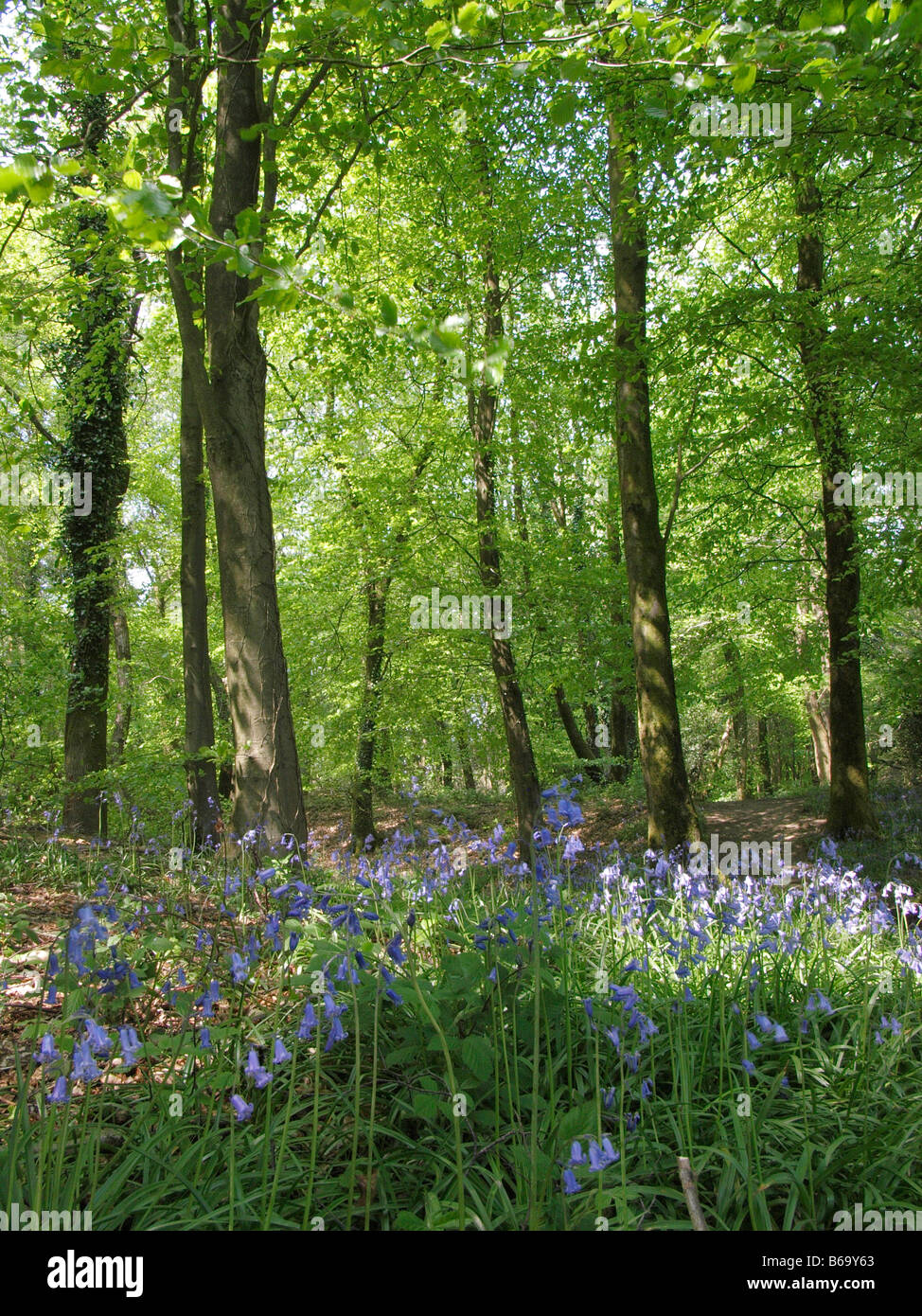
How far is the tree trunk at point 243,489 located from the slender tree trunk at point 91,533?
395cm

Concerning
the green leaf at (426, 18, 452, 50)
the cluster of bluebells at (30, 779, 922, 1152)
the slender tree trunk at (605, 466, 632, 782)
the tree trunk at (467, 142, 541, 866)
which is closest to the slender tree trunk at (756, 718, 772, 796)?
the slender tree trunk at (605, 466, 632, 782)

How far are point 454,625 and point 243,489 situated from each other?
7.12 m

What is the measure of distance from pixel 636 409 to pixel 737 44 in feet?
15.9

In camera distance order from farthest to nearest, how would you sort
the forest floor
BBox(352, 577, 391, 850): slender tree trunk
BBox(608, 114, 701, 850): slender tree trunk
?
BBox(352, 577, 391, 850): slender tree trunk
BBox(608, 114, 701, 850): slender tree trunk
the forest floor

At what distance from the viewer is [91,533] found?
37.5 feet

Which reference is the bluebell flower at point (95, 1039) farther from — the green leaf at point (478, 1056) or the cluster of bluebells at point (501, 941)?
the green leaf at point (478, 1056)

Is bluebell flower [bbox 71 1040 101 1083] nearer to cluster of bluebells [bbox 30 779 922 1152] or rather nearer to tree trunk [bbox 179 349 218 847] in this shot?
cluster of bluebells [bbox 30 779 922 1152]

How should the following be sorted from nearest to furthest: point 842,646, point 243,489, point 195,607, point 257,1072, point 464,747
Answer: point 257,1072 < point 243,489 < point 195,607 < point 842,646 < point 464,747

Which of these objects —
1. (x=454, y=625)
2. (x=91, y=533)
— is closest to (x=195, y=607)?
(x=91, y=533)

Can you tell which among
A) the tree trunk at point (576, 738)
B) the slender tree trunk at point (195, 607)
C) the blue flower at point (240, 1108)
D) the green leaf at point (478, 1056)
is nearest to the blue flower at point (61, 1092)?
the blue flower at point (240, 1108)

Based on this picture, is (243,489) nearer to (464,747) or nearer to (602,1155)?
(602,1155)

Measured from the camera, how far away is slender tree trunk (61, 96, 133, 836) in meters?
10.1

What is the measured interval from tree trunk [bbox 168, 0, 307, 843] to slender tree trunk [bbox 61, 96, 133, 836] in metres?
3.95

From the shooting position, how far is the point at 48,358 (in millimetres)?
12336
